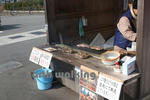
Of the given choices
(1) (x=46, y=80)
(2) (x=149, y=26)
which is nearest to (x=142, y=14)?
(2) (x=149, y=26)

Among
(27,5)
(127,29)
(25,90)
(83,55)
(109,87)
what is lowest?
(25,90)

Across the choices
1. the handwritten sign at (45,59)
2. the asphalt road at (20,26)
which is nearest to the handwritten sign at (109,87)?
the handwritten sign at (45,59)

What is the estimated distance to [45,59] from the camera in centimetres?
360

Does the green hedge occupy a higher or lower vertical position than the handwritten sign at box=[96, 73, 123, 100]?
higher

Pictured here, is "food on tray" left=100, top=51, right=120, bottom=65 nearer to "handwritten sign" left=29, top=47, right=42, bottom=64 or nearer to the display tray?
the display tray

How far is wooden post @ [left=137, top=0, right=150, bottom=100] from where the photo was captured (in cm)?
236

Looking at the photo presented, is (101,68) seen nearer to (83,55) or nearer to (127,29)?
(83,55)

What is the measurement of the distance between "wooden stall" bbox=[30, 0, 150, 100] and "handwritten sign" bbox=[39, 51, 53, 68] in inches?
4.4

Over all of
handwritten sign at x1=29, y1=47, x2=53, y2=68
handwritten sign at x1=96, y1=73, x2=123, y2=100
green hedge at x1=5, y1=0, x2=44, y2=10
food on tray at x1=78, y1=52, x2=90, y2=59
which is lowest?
handwritten sign at x1=96, y1=73, x2=123, y2=100

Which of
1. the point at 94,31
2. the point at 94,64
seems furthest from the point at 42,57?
the point at 94,31

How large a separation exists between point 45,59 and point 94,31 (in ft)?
7.17

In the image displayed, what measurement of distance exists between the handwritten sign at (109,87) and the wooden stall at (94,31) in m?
0.05

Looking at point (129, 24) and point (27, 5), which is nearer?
point (129, 24)

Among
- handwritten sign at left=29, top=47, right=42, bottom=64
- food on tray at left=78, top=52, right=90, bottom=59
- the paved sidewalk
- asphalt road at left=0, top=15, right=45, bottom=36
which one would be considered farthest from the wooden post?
asphalt road at left=0, top=15, right=45, bottom=36
